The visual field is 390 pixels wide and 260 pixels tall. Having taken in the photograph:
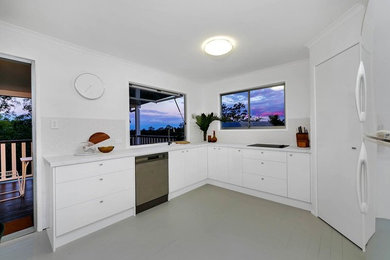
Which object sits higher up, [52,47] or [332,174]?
[52,47]

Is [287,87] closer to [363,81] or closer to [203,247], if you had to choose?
[363,81]

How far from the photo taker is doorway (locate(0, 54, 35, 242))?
2.06 metres

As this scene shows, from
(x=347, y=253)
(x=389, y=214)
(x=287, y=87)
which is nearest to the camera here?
(x=389, y=214)

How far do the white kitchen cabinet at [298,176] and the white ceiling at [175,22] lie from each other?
1670 mm

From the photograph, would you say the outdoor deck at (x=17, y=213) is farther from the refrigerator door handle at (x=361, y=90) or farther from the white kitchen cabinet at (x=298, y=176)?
the refrigerator door handle at (x=361, y=90)

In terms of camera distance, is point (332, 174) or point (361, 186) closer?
point (361, 186)

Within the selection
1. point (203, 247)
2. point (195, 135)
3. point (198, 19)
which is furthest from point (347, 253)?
point (195, 135)

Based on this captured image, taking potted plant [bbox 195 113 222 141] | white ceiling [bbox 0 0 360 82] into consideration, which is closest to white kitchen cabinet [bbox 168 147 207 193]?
potted plant [bbox 195 113 222 141]

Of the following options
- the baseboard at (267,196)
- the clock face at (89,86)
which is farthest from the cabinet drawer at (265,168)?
the clock face at (89,86)

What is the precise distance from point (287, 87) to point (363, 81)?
6.45ft

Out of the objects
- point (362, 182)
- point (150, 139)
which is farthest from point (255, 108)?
point (362, 182)

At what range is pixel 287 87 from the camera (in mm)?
3168

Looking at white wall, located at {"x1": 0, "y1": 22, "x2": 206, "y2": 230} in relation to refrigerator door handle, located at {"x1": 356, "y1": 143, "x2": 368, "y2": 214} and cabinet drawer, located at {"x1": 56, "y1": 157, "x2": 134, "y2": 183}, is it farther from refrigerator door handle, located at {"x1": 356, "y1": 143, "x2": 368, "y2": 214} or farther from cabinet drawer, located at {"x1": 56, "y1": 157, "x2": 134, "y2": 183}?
refrigerator door handle, located at {"x1": 356, "y1": 143, "x2": 368, "y2": 214}

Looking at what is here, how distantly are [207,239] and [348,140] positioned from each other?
1871 millimetres
